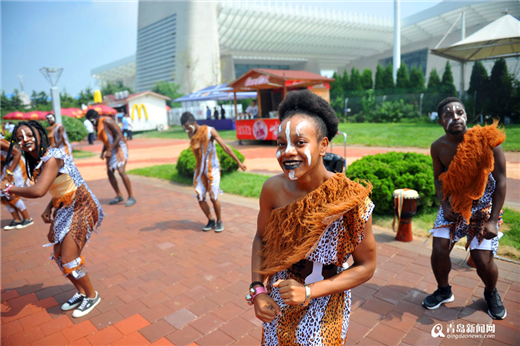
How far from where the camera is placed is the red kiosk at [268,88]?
631 inches

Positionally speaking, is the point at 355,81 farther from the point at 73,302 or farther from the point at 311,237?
the point at 311,237

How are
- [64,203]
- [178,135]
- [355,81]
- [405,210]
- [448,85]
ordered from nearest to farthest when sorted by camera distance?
[64,203]
[405,210]
[448,85]
[178,135]
[355,81]

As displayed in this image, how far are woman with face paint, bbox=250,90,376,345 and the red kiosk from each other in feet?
45.6

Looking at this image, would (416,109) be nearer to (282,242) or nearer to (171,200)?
(171,200)

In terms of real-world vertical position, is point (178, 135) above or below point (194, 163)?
above

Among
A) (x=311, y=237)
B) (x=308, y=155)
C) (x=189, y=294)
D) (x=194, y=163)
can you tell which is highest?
(x=308, y=155)

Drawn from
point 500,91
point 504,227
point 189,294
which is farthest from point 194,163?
point 500,91

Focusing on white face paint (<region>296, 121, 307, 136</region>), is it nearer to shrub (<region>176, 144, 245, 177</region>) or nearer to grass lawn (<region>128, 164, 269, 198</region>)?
grass lawn (<region>128, 164, 269, 198</region>)

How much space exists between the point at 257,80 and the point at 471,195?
1467 centimetres

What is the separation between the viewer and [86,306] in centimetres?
350

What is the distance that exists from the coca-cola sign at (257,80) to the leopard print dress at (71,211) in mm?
13421

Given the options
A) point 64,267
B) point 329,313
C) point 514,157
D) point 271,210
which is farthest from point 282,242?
point 514,157

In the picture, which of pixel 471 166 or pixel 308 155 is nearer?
pixel 308 155

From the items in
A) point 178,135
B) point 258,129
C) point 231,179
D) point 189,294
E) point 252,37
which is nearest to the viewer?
point 189,294
